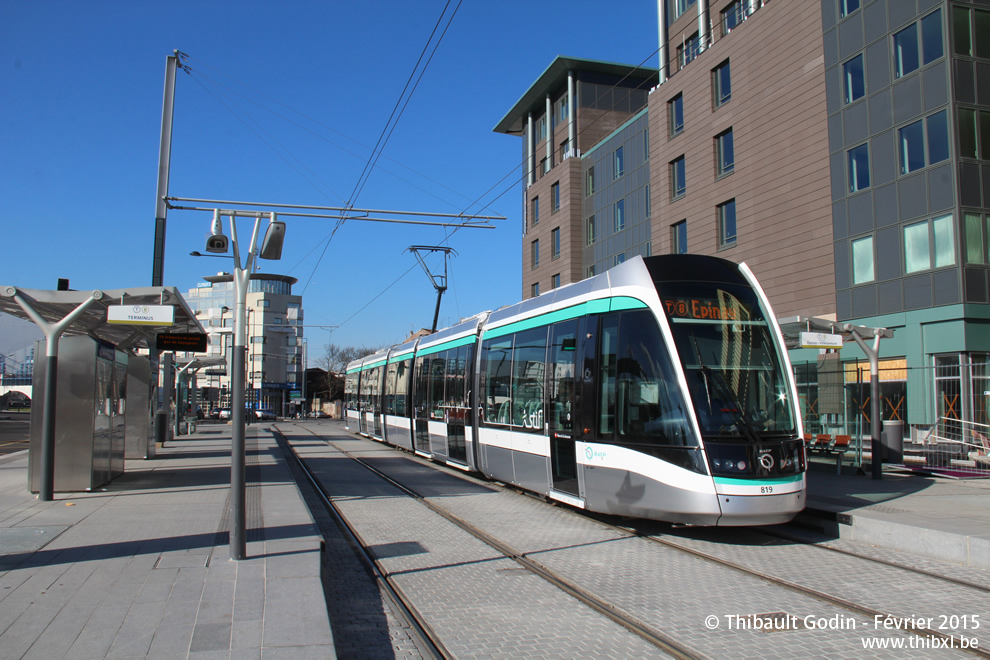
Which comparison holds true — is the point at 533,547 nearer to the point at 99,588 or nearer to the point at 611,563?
the point at 611,563

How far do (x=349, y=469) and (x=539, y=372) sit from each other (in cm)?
865

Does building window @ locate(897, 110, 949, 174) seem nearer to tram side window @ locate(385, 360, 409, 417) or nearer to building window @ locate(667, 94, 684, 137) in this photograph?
building window @ locate(667, 94, 684, 137)

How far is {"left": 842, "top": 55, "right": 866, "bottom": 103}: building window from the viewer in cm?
2302

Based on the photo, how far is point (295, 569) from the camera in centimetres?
685

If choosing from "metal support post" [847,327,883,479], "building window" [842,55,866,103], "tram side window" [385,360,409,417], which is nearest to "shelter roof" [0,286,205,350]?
"tram side window" [385,360,409,417]

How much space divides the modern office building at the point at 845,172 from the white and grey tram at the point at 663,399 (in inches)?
303

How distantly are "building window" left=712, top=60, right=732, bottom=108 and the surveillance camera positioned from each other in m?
25.3

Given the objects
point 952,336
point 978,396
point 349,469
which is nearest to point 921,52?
point 952,336

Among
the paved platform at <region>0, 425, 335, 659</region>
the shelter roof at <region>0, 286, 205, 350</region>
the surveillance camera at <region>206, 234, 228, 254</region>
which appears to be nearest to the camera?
the paved platform at <region>0, 425, 335, 659</region>

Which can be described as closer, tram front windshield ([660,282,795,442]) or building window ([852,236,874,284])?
tram front windshield ([660,282,795,442])

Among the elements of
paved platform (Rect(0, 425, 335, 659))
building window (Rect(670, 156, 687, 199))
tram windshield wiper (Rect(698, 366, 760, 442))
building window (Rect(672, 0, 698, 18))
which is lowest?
paved platform (Rect(0, 425, 335, 659))

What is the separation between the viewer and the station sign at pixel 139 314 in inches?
459

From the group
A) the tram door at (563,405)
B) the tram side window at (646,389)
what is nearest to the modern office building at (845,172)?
the tram door at (563,405)

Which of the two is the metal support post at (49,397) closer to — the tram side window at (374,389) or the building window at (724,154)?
the tram side window at (374,389)
